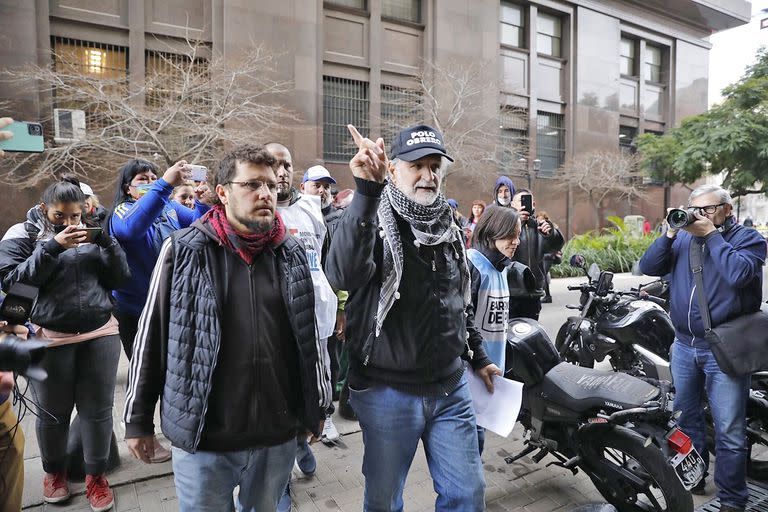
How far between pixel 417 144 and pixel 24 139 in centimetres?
151

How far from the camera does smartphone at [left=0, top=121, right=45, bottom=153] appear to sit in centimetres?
193

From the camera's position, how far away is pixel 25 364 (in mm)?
1693

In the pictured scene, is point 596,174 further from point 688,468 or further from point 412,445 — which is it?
point 412,445

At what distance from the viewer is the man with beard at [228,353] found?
6.59 feet

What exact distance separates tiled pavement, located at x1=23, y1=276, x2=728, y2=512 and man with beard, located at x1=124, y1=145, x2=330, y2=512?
1369 mm

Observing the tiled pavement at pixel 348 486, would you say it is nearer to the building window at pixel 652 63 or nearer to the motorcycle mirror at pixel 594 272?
the motorcycle mirror at pixel 594 272

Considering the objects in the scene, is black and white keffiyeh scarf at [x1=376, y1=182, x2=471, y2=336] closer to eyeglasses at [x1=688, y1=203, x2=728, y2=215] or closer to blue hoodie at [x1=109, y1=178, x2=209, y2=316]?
blue hoodie at [x1=109, y1=178, x2=209, y2=316]

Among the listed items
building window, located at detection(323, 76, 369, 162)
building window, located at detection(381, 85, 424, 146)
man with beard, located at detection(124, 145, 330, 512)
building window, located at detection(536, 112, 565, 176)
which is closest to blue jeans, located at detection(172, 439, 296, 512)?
man with beard, located at detection(124, 145, 330, 512)

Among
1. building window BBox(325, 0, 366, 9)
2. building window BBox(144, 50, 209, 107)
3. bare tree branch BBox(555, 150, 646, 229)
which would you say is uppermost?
building window BBox(325, 0, 366, 9)

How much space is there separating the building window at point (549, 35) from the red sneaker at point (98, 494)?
73.6 feet

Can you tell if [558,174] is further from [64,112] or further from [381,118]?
[64,112]

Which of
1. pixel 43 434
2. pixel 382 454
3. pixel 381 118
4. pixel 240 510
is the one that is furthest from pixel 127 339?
pixel 381 118

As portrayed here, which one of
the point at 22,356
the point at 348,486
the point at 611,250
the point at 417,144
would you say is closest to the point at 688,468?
the point at 348,486

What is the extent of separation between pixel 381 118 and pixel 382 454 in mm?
15949
